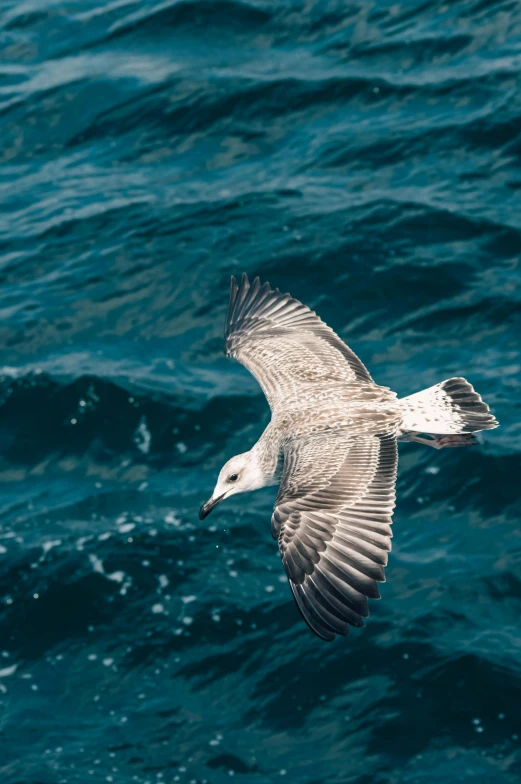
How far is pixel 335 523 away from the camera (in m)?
6.71

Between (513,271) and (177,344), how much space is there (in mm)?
3466

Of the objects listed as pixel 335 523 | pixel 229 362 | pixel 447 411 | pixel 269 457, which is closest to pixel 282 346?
pixel 269 457

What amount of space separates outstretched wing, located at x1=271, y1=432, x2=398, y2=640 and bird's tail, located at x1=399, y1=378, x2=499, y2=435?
1.07ft

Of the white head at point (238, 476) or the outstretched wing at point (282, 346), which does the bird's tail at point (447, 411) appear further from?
the white head at point (238, 476)

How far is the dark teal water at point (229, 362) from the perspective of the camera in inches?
326

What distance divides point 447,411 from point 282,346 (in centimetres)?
173

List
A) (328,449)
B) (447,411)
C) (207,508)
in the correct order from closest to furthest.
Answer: (328,449) < (207,508) < (447,411)

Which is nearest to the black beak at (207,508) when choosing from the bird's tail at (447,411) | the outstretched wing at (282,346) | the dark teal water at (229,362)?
the outstretched wing at (282,346)

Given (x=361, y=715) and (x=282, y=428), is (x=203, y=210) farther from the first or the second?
(x=361, y=715)

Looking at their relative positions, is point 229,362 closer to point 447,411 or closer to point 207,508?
point 447,411

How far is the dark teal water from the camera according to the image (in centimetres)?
828

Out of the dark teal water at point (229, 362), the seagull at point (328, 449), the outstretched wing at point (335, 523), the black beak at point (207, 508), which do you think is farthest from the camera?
the dark teal water at point (229, 362)

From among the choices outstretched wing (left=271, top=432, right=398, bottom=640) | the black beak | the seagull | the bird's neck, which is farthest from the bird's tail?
the black beak

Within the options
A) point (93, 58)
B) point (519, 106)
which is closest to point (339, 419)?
point (519, 106)
